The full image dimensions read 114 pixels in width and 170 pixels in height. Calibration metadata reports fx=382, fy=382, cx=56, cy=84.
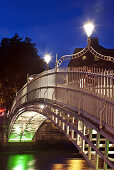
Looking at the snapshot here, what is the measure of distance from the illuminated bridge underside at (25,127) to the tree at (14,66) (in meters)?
11.8

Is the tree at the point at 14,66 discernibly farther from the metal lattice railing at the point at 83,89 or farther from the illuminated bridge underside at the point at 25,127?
the metal lattice railing at the point at 83,89

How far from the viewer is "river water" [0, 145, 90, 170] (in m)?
27.2

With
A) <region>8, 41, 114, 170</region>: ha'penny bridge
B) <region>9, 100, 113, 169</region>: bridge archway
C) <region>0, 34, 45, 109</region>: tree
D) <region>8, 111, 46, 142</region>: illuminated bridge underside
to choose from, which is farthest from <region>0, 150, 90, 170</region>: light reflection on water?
<region>0, 34, 45, 109</region>: tree

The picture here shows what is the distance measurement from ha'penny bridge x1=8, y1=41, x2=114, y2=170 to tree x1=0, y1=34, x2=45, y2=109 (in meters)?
22.0

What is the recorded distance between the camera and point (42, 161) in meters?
29.1

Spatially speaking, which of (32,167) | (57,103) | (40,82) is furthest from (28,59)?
(57,103)

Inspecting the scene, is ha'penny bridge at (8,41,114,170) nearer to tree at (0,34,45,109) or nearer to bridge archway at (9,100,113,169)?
bridge archway at (9,100,113,169)

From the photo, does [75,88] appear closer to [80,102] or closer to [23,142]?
[80,102]

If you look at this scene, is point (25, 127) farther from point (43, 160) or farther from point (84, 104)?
point (84, 104)

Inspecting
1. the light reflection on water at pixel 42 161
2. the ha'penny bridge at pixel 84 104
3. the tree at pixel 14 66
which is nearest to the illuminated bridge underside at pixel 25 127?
the light reflection on water at pixel 42 161

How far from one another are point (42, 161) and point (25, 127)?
5194 mm

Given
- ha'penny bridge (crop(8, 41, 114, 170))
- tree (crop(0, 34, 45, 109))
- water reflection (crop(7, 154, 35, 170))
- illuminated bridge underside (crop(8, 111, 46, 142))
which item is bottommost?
water reflection (crop(7, 154, 35, 170))

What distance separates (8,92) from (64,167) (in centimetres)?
2192

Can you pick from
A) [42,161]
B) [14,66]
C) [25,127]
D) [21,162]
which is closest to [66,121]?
[42,161]
